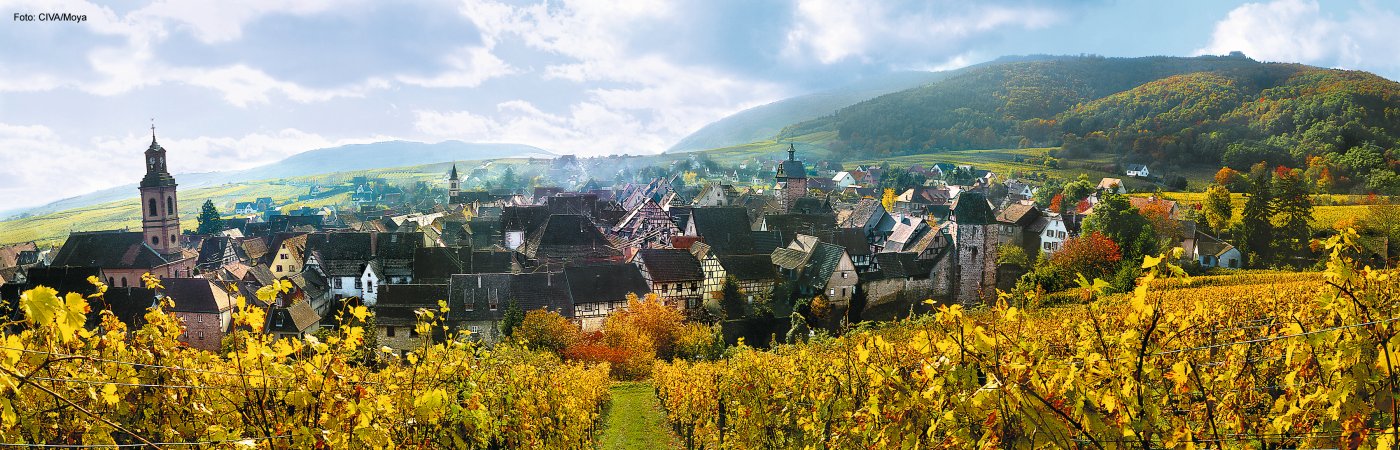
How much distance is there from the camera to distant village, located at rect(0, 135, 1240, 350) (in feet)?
98.5

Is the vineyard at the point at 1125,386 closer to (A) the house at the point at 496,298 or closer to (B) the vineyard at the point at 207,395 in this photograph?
(B) the vineyard at the point at 207,395

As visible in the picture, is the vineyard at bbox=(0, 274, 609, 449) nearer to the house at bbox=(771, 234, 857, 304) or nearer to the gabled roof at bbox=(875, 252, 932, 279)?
the house at bbox=(771, 234, 857, 304)

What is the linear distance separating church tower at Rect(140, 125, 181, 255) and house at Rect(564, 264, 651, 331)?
3198 cm

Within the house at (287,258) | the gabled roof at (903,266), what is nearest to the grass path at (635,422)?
the gabled roof at (903,266)

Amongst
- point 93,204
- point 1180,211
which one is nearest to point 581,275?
point 1180,211

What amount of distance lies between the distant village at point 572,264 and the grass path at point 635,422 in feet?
21.8

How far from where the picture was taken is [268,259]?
147ft

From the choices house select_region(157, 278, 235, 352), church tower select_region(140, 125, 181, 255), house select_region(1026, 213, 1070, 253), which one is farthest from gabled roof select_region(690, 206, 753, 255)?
church tower select_region(140, 125, 181, 255)

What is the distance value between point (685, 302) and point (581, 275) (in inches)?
203

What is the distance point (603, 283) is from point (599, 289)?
438mm

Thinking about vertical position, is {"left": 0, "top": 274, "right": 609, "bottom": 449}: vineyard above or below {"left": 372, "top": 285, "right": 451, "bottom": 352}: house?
above

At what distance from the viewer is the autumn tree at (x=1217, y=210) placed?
4072 cm

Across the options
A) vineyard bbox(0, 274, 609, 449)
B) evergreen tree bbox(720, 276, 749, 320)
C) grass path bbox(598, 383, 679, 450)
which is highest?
vineyard bbox(0, 274, 609, 449)

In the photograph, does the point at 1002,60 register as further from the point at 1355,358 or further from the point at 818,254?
the point at 1355,358
